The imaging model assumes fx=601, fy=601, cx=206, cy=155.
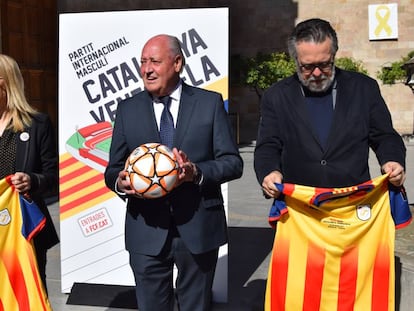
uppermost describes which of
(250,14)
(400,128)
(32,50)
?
(250,14)

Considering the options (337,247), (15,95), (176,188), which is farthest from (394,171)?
(15,95)

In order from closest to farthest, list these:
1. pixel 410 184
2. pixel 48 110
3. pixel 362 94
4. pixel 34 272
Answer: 1. pixel 362 94
2. pixel 34 272
3. pixel 410 184
4. pixel 48 110

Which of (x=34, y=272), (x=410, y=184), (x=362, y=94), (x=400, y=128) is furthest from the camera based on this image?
(x=400, y=128)

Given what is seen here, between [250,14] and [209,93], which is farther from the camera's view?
[250,14]

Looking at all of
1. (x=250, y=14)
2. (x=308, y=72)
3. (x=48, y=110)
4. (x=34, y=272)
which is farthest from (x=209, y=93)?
(x=250, y=14)

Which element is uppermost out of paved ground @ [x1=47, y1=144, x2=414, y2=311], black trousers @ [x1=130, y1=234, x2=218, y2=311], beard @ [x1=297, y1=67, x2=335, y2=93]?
beard @ [x1=297, y1=67, x2=335, y2=93]

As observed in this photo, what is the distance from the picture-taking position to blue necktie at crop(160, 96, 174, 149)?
9.83 feet

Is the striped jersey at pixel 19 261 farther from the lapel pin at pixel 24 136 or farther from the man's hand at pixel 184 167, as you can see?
the man's hand at pixel 184 167

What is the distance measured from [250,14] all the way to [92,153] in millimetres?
23403

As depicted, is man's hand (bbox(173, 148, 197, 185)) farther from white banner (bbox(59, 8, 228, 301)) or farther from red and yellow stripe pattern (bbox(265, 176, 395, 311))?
white banner (bbox(59, 8, 228, 301))

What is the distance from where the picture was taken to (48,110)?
1232 centimetres

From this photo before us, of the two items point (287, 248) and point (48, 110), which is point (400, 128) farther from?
point (287, 248)

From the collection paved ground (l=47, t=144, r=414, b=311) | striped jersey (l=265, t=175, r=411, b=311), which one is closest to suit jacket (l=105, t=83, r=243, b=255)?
striped jersey (l=265, t=175, r=411, b=311)

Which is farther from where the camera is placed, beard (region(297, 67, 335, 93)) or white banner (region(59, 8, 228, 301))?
white banner (region(59, 8, 228, 301))
